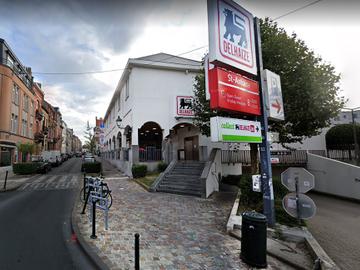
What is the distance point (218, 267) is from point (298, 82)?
8702mm

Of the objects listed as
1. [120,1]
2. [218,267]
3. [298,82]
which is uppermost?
[120,1]

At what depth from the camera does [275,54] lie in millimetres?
9938

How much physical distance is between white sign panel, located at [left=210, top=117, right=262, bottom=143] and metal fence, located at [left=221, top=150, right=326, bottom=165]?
983 cm

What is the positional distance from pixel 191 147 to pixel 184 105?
13.1 feet

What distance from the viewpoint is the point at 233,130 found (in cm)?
541

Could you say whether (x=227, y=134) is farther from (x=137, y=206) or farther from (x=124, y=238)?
(x=137, y=206)

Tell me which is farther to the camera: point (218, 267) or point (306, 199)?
point (306, 199)

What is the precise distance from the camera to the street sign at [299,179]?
522 cm

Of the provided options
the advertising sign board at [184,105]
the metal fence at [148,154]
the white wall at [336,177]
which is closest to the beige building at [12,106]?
the metal fence at [148,154]

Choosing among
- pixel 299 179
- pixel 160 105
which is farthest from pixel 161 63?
pixel 299 179

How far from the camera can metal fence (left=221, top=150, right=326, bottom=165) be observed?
52.8 ft

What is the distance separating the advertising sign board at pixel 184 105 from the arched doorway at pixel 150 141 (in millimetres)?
2967

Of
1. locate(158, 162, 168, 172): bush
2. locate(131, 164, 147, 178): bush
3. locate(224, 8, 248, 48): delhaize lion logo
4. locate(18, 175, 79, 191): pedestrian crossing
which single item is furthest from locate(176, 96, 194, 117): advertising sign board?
locate(224, 8, 248, 48): delhaize lion logo

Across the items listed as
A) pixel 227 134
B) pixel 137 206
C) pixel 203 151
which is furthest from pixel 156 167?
pixel 227 134
